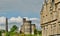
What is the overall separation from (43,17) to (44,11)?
1.22 metres

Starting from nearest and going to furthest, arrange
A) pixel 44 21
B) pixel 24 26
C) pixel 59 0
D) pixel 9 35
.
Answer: pixel 59 0
pixel 44 21
pixel 9 35
pixel 24 26

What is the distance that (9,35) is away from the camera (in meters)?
69.8

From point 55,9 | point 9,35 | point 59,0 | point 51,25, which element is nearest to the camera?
point 59,0

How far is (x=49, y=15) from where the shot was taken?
119 feet

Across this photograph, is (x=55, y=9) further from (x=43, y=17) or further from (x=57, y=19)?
(x=43, y=17)

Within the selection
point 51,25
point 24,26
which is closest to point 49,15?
point 51,25

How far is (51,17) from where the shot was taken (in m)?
34.9

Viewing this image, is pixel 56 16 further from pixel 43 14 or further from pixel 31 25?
pixel 31 25

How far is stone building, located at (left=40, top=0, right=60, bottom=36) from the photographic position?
30703mm

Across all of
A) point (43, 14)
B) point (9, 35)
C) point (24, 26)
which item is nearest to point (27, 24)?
point (24, 26)

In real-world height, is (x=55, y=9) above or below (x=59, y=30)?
above

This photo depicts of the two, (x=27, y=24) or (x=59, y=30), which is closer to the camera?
(x=59, y=30)

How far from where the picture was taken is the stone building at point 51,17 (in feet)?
101

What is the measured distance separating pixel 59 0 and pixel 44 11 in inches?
435
